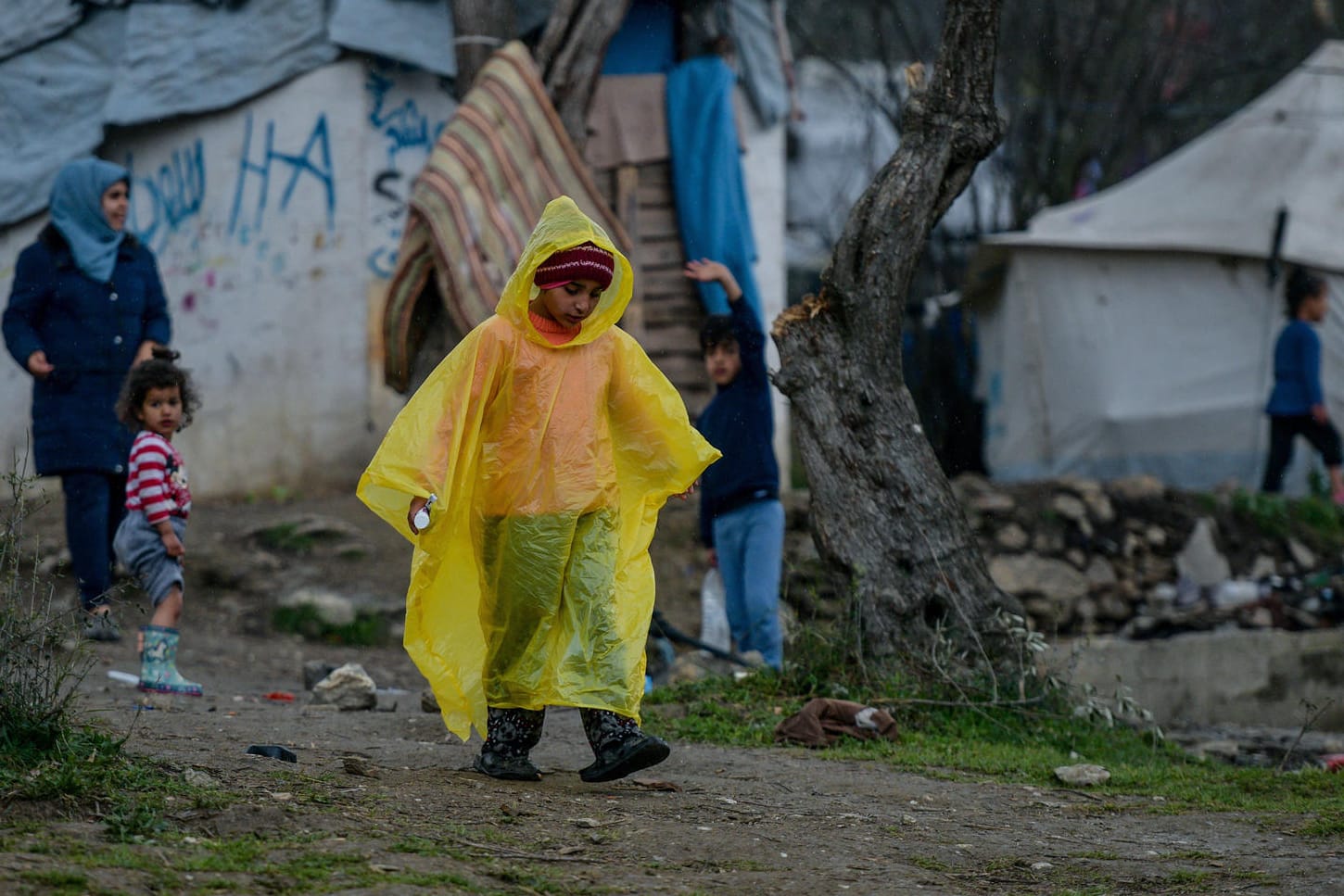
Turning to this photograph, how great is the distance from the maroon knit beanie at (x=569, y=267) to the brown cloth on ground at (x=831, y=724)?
185 centimetres

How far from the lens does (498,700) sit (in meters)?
4.47

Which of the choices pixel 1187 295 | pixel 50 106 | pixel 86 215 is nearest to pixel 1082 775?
pixel 86 215

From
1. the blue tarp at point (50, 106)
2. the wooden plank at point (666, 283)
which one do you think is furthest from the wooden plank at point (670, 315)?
the blue tarp at point (50, 106)

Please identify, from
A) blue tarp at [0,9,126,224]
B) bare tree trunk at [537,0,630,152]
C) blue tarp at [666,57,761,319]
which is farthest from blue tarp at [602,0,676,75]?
blue tarp at [0,9,126,224]

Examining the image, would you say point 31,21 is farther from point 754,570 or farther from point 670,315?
point 754,570

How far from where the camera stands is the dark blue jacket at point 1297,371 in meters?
10.5

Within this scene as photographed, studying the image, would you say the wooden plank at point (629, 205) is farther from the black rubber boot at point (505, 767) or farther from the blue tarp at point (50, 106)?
the black rubber boot at point (505, 767)

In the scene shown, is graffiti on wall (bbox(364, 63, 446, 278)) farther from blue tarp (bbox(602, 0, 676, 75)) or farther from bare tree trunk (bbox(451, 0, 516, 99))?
blue tarp (bbox(602, 0, 676, 75))

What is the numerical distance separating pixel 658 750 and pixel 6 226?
706cm

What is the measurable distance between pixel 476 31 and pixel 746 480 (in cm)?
412

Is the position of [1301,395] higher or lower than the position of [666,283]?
lower

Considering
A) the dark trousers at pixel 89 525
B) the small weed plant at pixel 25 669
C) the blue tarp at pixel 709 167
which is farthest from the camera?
the blue tarp at pixel 709 167

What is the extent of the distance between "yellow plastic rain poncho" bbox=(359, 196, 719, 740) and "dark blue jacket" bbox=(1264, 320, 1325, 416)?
7.32 metres

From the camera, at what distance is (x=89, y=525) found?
6820mm
